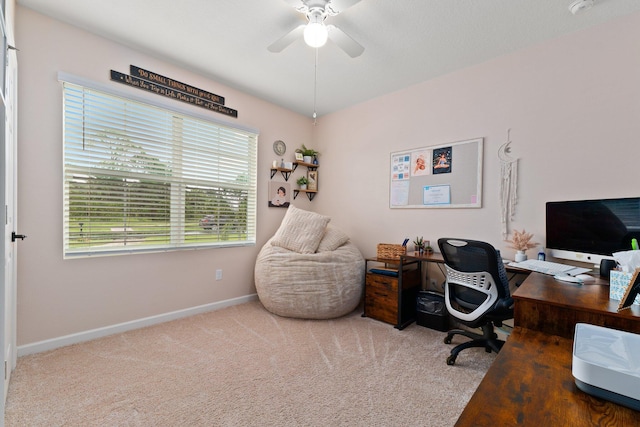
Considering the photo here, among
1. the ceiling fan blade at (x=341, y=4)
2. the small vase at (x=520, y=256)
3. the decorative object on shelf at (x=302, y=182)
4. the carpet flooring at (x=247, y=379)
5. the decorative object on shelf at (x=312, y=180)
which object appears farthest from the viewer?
the decorative object on shelf at (x=312, y=180)

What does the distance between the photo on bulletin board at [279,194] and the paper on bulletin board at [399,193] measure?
4.71 feet

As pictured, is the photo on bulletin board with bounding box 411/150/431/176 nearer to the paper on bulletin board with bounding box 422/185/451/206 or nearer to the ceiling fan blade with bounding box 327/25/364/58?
the paper on bulletin board with bounding box 422/185/451/206

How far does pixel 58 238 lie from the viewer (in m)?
2.25

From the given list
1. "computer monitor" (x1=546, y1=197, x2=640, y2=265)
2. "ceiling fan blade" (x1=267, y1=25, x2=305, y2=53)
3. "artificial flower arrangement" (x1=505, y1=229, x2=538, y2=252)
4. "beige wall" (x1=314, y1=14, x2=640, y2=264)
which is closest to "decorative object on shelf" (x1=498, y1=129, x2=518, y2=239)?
"beige wall" (x1=314, y1=14, x2=640, y2=264)

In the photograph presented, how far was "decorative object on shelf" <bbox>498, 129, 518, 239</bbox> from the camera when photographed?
8.32 feet

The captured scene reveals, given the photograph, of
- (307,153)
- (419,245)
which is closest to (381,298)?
Answer: (419,245)

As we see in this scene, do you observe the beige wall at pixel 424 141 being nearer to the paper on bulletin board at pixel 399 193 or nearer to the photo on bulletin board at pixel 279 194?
the paper on bulletin board at pixel 399 193

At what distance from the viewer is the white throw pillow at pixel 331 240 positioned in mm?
3314

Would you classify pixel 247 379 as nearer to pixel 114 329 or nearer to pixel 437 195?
pixel 114 329

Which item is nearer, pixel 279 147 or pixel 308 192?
pixel 279 147

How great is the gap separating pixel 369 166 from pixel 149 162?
2.45 m

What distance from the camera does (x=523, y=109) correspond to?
8.21 feet

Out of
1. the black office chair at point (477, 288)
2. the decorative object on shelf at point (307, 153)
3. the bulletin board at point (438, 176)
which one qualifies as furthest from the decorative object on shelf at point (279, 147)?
the black office chair at point (477, 288)

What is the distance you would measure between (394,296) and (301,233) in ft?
4.12
